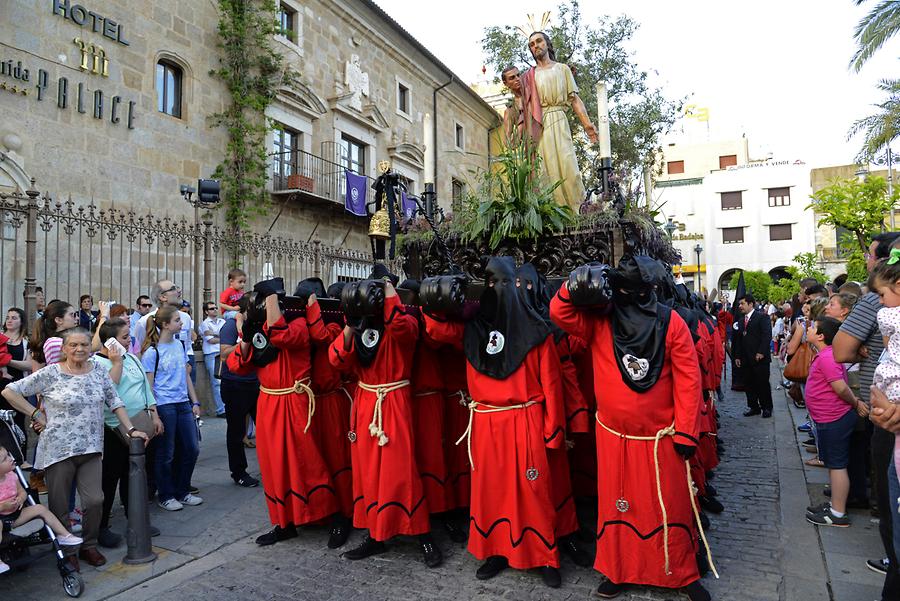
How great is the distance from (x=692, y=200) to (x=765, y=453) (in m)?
40.4

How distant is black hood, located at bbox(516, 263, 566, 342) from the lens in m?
3.97

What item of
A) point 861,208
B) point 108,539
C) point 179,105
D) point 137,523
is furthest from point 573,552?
point 861,208

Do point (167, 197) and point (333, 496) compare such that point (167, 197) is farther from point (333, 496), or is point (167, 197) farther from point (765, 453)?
point (765, 453)

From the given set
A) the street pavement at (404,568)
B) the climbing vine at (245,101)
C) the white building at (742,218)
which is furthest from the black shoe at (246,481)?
the white building at (742,218)

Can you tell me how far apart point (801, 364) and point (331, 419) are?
5274 mm

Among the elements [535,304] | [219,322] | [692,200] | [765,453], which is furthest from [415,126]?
[692,200]

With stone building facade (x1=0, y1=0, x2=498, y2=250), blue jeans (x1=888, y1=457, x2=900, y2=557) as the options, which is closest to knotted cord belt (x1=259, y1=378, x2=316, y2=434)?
stone building facade (x1=0, y1=0, x2=498, y2=250)

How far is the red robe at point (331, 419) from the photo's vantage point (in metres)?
4.79

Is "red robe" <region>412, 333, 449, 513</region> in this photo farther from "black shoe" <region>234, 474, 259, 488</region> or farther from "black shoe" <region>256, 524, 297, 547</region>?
"black shoe" <region>234, 474, 259, 488</region>

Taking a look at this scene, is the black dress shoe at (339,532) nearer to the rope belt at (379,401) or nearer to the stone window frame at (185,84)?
the rope belt at (379,401)

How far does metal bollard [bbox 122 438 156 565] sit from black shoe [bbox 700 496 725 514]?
173 inches

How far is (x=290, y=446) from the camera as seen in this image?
4.55 meters

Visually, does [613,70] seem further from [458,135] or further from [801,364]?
[801,364]

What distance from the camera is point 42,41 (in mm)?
11023
